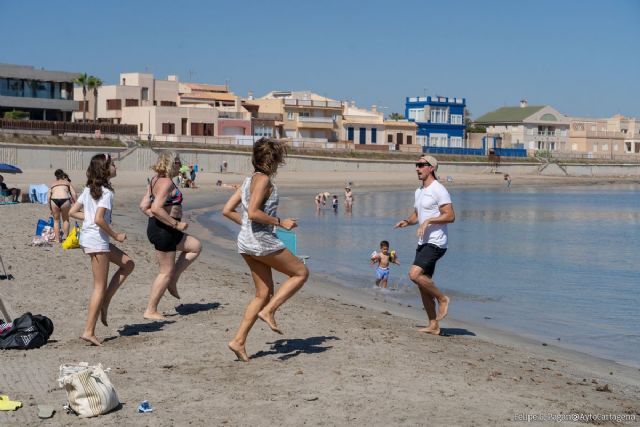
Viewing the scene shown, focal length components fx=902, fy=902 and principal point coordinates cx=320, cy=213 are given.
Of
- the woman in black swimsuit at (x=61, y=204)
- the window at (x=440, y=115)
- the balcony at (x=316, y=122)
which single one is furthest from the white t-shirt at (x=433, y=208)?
the window at (x=440, y=115)

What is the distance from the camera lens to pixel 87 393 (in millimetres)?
5793

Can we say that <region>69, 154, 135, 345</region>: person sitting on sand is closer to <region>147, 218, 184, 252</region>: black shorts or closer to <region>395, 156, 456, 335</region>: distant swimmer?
<region>147, 218, 184, 252</region>: black shorts

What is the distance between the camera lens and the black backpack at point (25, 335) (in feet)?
25.1

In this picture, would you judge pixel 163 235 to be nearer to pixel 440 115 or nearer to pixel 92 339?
pixel 92 339

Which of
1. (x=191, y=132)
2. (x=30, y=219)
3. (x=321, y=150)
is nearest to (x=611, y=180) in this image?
(x=321, y=150)

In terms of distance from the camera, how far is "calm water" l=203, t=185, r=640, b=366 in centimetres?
1203

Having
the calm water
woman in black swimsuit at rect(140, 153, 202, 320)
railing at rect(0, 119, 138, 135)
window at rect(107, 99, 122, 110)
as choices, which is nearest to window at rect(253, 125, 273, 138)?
window at rect(107, 99, 122, 110)

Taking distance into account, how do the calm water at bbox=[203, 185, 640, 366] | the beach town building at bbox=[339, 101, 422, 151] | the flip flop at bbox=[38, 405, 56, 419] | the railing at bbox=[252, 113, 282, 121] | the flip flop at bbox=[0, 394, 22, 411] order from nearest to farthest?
the flip flop at bbox=[38, 405, 56, 419], the flip flop at bbox=[0, 394, 22, 411], the calm water at bbox=[203, 185, 640, 366], the railing at bbox=[252, 113, 282, 121], the beach town building at bbox=[339, 101, 422, 151]

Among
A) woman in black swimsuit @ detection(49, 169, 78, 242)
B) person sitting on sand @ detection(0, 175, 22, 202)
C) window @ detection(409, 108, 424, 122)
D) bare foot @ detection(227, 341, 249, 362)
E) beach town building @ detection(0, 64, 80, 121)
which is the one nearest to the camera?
bare foot @ detection(227, 341, 249, 362)

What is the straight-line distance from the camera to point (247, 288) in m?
11.5

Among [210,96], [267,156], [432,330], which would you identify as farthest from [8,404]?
[210,96]

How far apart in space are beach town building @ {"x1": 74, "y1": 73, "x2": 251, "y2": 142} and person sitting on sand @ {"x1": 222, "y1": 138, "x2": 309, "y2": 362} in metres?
60.0

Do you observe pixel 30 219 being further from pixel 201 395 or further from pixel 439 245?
pixel 201 395

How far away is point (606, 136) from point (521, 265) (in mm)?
102274
